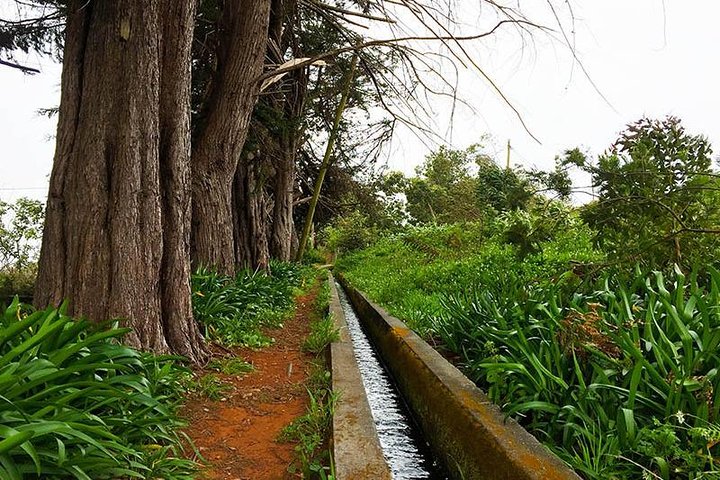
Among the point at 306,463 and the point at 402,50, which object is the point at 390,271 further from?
the point at 306,463

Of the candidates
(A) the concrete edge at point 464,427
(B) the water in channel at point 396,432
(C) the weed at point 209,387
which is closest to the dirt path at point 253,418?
(C) the weed at point 209,387

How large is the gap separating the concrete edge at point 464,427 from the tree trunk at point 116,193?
1.85 metres

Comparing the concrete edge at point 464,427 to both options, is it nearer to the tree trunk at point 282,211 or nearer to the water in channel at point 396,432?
the water in channel at point 396,432

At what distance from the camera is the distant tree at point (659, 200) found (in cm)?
295

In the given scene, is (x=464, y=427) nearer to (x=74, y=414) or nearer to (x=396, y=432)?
(x=396, y=432)

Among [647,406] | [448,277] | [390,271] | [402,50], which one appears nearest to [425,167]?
[390,271]

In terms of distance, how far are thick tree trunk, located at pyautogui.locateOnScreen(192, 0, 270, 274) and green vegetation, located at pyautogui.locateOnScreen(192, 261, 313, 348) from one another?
67 cm

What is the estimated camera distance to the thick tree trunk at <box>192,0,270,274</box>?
19.3 ft

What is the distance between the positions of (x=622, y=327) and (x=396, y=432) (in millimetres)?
1615

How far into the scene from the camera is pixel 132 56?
11.8ft

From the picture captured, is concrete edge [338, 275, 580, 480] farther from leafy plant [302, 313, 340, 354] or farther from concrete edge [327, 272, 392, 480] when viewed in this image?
leafy plant [302, 313, 340, 354]

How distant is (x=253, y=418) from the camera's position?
320cm

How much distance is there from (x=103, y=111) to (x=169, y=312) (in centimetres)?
160

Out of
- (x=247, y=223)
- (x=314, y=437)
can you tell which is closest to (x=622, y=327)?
(x=314, y=437)
